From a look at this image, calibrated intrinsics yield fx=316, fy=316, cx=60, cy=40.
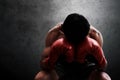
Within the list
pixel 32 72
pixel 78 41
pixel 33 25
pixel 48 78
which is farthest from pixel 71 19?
pixel 33 25

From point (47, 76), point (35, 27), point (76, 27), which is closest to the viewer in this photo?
point (76, 27)

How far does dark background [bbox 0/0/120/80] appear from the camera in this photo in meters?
1.71

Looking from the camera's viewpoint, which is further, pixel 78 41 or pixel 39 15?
pixel 39 15

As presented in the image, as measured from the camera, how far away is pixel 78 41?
1131 millimetres

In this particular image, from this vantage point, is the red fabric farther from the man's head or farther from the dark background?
the dark background

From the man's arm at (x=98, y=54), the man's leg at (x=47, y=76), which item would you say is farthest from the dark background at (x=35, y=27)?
the man's arm at (x=98, y=54)

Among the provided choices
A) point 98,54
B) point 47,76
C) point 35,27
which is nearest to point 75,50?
point 98,54

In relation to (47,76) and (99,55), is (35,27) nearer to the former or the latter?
(47,76)

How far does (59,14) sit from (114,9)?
34cm

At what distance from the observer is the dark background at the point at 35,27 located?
5.61 feet

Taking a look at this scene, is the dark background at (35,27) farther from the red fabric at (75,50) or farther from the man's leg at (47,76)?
the red fabric at (75,50)

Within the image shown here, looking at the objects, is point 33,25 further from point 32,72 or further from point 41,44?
point 32,72

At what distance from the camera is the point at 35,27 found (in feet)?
6.15

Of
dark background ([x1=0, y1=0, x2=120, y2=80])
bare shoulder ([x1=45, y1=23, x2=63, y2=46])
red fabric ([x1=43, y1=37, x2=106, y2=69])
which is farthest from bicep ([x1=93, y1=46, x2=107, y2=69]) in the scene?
dark background ([x1=0, y1=0, x2=120, y2=80])
